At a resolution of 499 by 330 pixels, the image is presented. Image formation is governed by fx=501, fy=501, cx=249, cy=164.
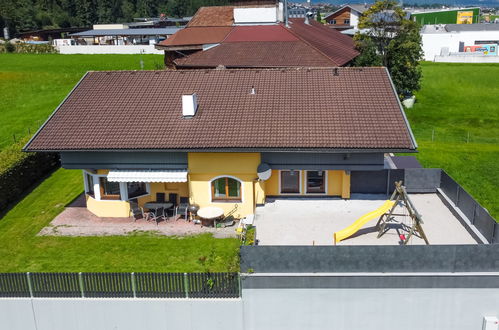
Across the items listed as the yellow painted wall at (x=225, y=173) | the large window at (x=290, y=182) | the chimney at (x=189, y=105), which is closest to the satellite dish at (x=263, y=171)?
the yellow painted wall at (x=225, y=173)

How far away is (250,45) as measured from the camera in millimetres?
44219

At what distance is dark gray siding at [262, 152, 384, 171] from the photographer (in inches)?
958

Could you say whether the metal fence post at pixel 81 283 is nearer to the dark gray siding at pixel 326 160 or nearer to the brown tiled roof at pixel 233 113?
the brown tiled roof at pixel 233 113

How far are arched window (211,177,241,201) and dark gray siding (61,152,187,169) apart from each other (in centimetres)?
189

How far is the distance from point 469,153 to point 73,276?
3040 centimetres

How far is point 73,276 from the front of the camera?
59.9 feet

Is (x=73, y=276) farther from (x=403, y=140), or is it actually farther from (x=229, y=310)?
(x=403, y=140)

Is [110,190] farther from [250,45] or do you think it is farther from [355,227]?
[250,45]

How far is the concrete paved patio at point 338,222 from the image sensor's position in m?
21.8

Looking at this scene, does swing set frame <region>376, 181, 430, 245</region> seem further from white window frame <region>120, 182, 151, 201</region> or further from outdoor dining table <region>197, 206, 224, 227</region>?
white window frame <region>120, 182, 151, 201</region>

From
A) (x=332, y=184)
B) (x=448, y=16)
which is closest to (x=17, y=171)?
(x=332, y=184)

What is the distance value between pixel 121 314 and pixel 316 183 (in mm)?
12090

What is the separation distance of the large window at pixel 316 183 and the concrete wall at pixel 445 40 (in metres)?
65.9

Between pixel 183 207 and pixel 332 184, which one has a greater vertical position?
pixel 332 184
